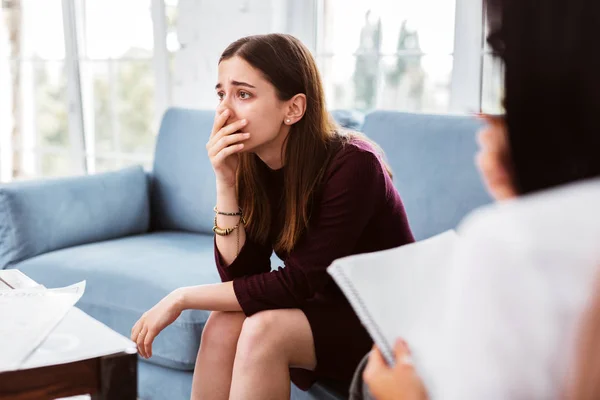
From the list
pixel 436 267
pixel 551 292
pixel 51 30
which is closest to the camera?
pixel 551 292

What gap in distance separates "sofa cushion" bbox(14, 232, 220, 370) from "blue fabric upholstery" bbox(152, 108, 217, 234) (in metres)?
0.19

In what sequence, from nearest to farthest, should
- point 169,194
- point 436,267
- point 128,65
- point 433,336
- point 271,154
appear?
point 433,336 < point 436,267 < point 271,154 < point 169,194 < point 128,65

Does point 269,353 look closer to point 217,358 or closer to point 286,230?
point 217,358

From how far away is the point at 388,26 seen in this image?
2555 millimetres

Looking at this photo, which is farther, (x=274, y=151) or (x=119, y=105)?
(x=119, y=105)

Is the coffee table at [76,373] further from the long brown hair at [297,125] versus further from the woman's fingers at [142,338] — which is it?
the long brown hair at [297,125]

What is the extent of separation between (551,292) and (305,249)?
40.0 inches

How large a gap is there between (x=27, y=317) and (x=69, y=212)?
122cm

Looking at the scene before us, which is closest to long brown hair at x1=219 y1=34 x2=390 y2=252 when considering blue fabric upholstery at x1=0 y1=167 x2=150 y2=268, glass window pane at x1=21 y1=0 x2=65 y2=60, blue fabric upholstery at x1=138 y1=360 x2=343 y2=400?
blue fabric upholstery at x1=138 y1=360 x2=343 y2=400

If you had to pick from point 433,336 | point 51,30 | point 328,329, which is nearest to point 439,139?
point 328,329

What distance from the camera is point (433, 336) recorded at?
687 millimetres

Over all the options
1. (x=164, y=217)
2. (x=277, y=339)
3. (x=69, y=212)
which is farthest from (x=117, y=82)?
(x=277, y=339)

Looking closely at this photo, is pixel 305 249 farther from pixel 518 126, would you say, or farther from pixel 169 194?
pixel 169 194

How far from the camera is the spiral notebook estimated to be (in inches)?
29.1
